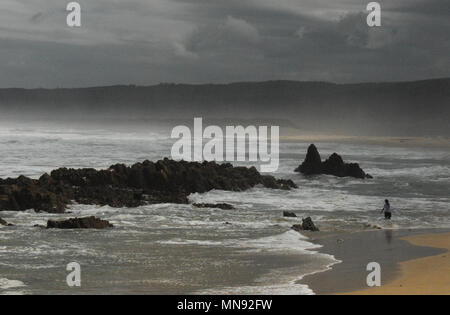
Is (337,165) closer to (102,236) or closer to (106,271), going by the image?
(102,236)

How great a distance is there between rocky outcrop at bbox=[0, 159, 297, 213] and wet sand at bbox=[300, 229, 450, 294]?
7.45m

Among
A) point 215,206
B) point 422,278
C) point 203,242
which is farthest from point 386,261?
point 215,206

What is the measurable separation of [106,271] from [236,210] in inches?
385

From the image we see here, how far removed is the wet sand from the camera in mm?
12328

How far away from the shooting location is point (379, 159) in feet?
173

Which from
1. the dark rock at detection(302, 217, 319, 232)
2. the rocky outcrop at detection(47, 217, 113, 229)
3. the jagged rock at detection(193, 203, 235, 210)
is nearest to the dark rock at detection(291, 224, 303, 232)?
the dark rock at detection(302, 217, 319, 232)

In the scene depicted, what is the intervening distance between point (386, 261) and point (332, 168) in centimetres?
2221

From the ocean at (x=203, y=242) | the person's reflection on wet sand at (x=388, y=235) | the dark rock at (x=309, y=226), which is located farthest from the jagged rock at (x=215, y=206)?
the person's reflection on wet sand at (x=388, y=235)

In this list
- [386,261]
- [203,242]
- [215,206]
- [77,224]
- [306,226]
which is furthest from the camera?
[215,206]

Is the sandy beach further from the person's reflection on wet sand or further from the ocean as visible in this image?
the person's reflection on wet sand

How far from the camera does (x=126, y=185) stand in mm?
26406

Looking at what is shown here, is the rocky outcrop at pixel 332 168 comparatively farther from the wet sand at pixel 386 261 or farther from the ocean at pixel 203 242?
the wet sand at pixel 386 261

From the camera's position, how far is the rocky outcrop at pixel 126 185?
860 inches

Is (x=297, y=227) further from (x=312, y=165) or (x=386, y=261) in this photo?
(x=312, y=165)
